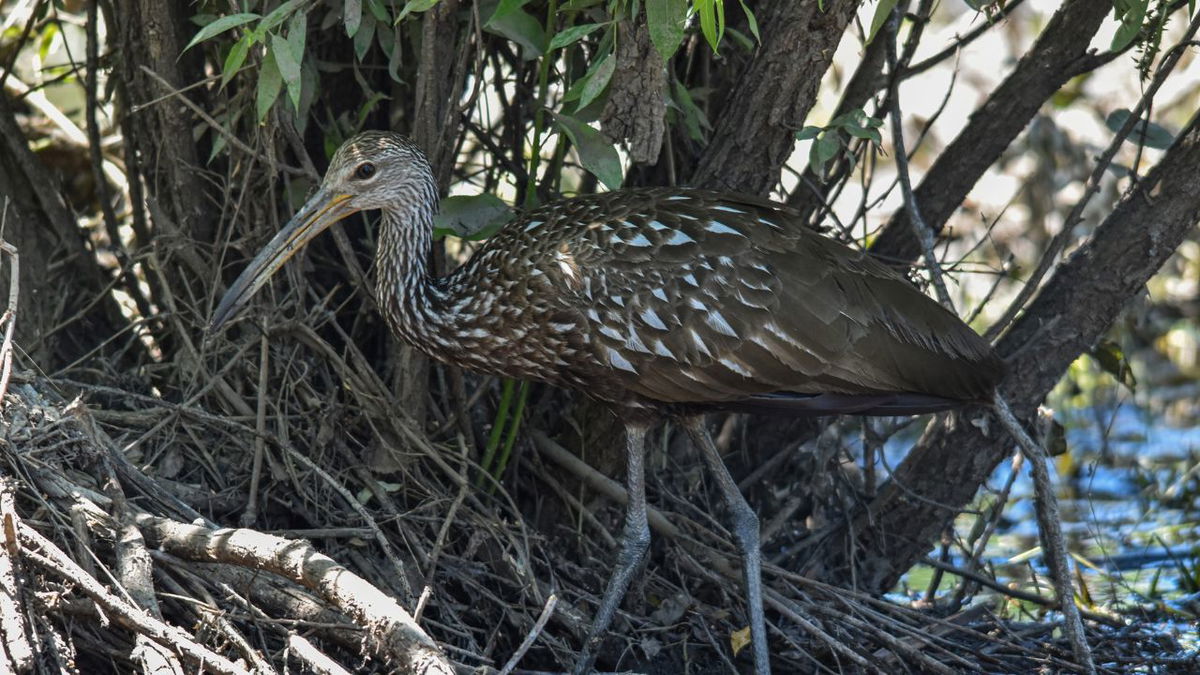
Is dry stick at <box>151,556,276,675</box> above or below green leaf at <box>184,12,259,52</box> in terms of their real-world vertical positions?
below

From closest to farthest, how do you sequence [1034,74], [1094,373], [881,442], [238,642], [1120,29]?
[238,642] → [1120,29] → [1034,74] → [881,442] → [1094,373]

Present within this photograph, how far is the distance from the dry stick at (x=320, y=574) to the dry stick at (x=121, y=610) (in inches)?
10.7

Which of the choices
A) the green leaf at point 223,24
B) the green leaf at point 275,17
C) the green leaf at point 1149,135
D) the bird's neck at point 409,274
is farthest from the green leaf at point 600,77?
the green leaf at point 1149,135

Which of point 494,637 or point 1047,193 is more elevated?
point 1047,193

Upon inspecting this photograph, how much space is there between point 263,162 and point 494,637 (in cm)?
166

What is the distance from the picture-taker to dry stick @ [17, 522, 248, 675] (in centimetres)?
329

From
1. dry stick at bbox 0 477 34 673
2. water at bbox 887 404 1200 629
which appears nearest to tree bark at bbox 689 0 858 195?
water at bbox 887 404 1200 629

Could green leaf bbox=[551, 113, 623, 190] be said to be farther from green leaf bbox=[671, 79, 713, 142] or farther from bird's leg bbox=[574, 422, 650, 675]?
bird's leg bbox=[574, 422, 650, 675]

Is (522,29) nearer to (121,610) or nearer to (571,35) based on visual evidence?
(571,35)

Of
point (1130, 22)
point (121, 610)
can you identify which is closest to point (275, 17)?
point (121, 610)

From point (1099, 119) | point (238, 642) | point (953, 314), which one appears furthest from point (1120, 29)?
point (1099, 119)

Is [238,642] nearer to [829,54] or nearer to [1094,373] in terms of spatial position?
[829,54]

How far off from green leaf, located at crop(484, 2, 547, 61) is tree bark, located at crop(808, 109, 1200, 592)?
6.25 feet

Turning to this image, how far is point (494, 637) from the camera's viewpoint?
4.16 metres
